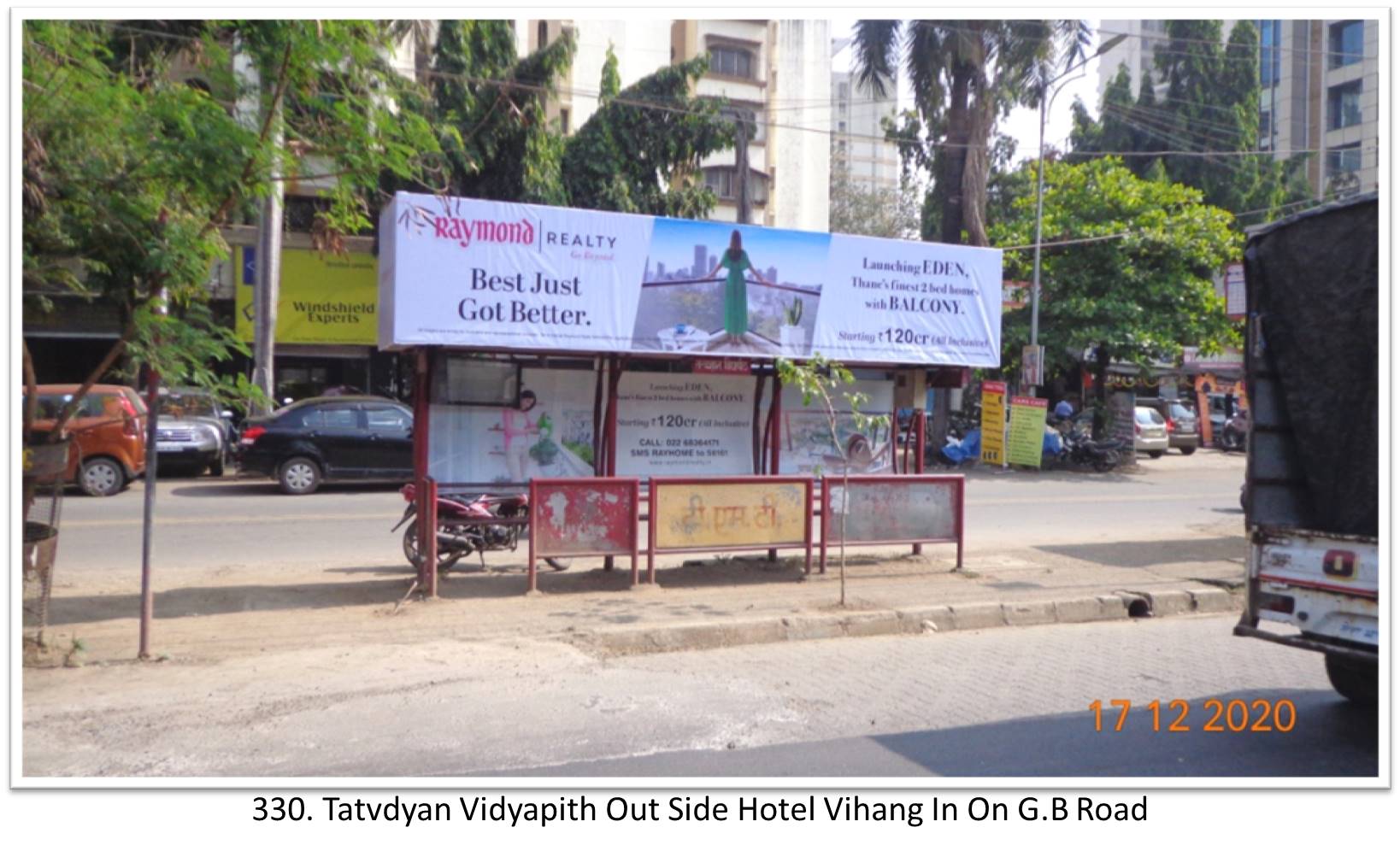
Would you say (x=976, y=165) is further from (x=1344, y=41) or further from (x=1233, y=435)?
(x=1344, y=41)

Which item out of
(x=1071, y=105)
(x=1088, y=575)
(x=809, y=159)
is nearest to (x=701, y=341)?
→ (x=1088, y=575)

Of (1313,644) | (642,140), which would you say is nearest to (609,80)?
(642,140)

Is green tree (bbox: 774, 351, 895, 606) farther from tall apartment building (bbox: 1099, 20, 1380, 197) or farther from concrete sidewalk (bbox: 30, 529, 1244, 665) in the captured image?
tall apartment building (bbox: 1099, 20, 1380, 197)

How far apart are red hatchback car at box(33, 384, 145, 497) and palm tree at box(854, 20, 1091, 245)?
18.0 meters

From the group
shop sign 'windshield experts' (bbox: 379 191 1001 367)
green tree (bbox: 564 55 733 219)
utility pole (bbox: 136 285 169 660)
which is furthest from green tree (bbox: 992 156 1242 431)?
utility pole (bbox: 136 285 169 660)

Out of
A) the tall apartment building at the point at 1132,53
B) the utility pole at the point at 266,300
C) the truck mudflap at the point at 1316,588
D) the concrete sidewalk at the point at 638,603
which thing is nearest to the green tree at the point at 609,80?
the utility pole at the point at 266,300

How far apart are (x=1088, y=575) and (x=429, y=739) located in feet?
25.0

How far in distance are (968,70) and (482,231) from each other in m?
20.6

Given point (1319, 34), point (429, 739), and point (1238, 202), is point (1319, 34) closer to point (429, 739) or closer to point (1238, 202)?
point (1238, 202)

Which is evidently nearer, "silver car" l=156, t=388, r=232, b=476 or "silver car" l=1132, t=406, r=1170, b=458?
"silver car" l=156, t=388, r=232, b=476

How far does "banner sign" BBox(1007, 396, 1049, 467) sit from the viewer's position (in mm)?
26344

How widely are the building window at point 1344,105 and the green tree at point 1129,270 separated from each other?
2061 cm

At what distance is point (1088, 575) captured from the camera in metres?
11.6

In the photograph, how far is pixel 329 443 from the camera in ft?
62.5
